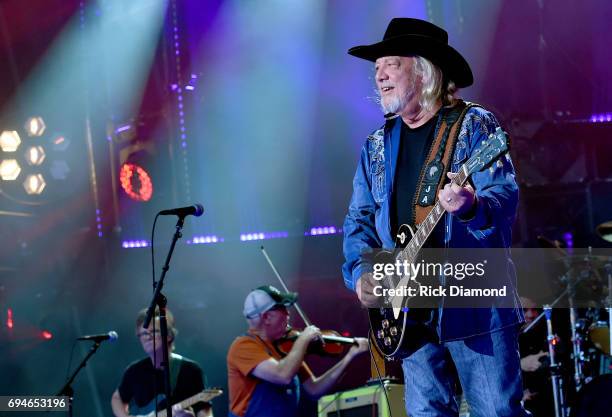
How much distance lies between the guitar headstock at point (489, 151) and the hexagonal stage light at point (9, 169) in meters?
6.42

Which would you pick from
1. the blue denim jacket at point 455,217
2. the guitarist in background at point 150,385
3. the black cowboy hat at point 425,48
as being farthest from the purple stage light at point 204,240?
the black cowboy hat at point 425,48

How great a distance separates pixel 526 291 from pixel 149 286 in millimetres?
4150

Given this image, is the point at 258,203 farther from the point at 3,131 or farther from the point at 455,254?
the point at 455,254

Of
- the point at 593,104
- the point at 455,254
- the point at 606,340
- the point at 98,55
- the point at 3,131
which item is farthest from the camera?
the point at 98,55

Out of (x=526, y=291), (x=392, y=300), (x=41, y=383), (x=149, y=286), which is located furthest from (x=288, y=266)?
(x=392, y=300)

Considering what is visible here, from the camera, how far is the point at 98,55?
859cm

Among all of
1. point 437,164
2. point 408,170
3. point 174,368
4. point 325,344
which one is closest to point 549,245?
point 325,344

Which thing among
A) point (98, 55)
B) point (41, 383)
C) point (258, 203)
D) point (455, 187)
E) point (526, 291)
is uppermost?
→ point (98, 55)

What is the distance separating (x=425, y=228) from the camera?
114 inches

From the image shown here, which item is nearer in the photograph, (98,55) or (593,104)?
(593,104)

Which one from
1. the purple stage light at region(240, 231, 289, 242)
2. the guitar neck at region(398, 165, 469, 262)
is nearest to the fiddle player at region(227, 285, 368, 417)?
the purple stage light at region(240, 231, 289, 242)

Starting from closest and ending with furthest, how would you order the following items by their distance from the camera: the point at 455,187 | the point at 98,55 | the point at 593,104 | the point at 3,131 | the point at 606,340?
1. the point at 455,187
2. the point at 606,340
3. the point at 593,104
4. the point at 3,131
5. the point at 98,55

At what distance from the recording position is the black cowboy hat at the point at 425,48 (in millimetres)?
3188

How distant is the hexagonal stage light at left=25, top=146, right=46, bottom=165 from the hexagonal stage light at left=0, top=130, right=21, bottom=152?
14cm
